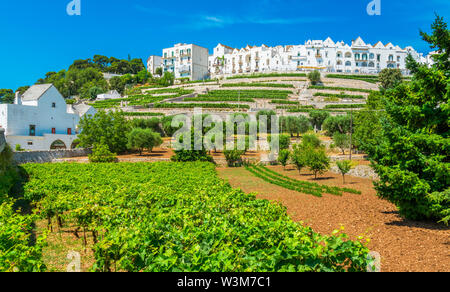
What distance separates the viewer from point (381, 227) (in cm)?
1030

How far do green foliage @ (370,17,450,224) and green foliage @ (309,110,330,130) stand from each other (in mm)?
41917

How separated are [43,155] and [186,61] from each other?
260 feet

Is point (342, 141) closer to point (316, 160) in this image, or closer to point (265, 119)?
point (316, 160)

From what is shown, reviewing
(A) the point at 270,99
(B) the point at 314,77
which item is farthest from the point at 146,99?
(B) the point at 314,77

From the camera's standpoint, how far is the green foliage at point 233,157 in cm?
3322

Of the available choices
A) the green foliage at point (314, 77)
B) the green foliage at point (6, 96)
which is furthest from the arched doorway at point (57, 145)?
Result: the green foliage at point (6, 96)

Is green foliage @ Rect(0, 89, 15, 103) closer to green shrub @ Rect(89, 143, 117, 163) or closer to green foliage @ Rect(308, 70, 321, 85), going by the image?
green shrub @ Rect(89, 143, 117, 163)

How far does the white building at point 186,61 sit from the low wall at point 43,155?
71816mm

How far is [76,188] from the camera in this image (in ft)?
46.2

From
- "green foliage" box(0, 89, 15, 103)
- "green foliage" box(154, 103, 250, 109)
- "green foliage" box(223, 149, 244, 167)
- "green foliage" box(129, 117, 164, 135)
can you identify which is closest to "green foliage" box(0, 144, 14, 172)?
"green foliage" box(223, 149, 244, 167)
